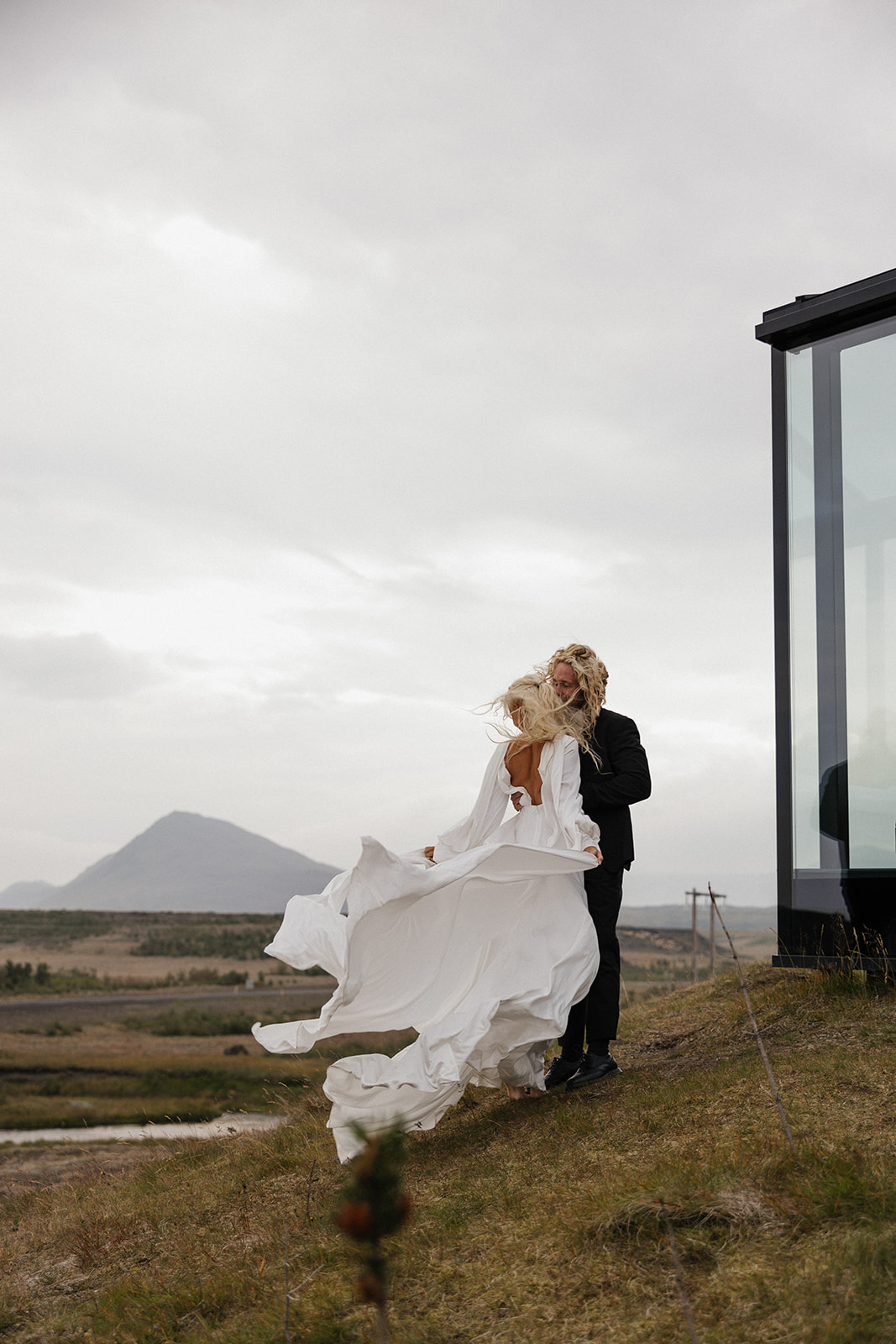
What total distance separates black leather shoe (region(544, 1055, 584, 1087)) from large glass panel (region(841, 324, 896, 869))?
2.67 metres

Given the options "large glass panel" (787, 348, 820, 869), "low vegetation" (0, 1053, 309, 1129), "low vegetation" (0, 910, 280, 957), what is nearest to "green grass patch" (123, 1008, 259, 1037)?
"low vegetation" (0, 1053, 309, 1129)

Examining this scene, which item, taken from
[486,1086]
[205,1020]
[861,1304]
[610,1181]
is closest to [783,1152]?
[610,1181]

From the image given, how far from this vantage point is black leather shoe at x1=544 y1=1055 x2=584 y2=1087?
6.40 metres

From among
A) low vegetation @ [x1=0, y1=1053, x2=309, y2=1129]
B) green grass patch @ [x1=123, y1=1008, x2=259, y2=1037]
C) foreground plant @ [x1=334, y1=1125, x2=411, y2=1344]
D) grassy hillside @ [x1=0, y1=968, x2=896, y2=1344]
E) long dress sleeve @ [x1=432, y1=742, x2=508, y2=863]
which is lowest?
green grass patch @ [x1=123, y1=1008, x2=259, y2=1037]

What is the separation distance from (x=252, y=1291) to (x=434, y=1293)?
2.64 feet

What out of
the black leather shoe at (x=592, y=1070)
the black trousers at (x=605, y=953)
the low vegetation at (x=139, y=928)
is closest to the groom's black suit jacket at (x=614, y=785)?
the black trousers at (x=605, y=953)

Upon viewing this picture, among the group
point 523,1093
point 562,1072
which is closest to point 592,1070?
point 562,1072

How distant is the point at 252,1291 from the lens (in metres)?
3.94

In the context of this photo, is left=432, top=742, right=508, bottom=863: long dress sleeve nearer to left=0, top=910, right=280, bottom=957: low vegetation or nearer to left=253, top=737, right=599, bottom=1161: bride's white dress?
left=253, top=737, right=599, bottom=1161: bride's white dress

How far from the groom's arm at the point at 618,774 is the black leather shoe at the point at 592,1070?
5.09 feet

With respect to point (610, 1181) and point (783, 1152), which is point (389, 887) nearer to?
point (610, 1181)

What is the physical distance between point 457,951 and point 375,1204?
4161 mm

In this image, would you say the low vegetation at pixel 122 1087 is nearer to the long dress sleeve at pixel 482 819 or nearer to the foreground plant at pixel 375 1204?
the long dress sleeve at pixel 482 819

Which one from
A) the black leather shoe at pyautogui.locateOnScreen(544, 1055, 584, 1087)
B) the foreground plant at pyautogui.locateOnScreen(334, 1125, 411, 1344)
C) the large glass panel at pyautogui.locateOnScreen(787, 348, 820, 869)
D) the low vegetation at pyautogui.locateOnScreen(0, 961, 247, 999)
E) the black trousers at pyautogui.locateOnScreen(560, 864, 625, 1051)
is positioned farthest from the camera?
the low vegetation at pyautogui.locateOnScreen(0, 961, 247, 999)
